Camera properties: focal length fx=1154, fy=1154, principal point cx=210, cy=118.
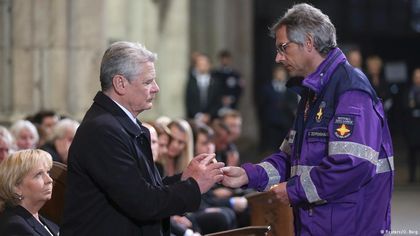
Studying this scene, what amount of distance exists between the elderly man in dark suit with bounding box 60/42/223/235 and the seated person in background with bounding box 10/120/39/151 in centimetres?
491

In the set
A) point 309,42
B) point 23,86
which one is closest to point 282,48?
point 309,42

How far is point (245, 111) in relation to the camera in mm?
23219

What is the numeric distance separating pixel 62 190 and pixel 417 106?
11041mm

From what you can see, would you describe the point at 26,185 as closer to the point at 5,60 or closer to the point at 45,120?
the point at 45,120

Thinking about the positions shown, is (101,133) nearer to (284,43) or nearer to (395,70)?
(284,43)

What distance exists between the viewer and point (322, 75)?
18.5 ft

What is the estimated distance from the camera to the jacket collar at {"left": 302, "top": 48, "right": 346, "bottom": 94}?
5621 millimetres

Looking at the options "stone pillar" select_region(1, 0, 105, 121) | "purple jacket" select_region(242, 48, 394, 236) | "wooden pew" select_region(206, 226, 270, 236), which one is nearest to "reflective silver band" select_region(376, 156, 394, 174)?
"purple jacket" select_region(242, 48, 394, 236)

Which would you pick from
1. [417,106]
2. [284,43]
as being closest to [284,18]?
[284,43]

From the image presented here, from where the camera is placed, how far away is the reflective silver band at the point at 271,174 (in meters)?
6.09

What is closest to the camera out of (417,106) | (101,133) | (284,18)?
(101,133)

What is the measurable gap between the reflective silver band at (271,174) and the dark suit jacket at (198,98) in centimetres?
1166

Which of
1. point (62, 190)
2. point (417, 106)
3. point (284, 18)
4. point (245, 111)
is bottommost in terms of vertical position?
point (245, 111)

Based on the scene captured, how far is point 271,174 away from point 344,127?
0.77 meters
